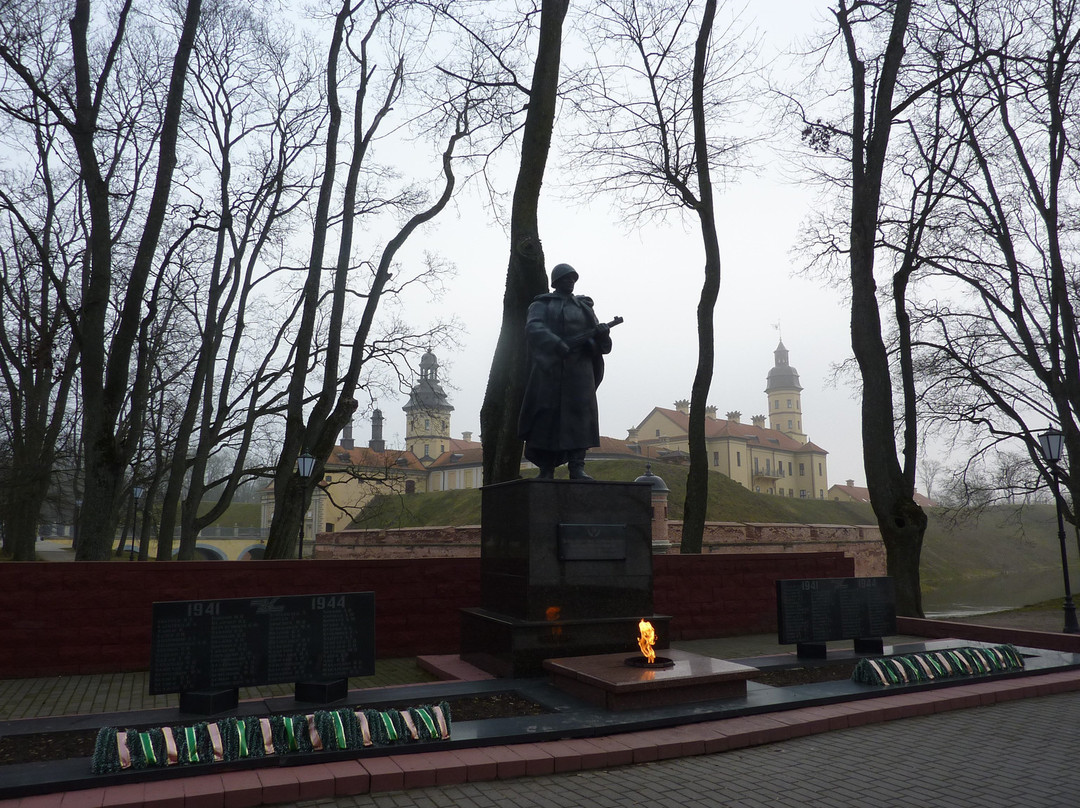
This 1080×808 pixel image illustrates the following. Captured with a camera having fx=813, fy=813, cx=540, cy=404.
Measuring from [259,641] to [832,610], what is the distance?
19.7 feet

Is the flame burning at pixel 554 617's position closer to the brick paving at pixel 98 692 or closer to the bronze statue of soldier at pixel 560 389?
the bronze statue of soldier at pixel 560 389

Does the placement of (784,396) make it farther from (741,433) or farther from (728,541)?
(728,541)

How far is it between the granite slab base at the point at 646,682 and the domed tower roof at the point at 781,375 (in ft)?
314

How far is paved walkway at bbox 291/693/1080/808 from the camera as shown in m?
4.74

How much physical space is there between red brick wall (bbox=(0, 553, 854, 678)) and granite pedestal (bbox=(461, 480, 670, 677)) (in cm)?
258

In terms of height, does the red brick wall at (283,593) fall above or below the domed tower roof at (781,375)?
below

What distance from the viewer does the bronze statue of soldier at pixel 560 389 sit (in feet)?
28.1

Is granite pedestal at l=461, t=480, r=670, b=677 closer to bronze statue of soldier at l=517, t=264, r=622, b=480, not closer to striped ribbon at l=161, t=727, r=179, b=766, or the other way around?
bronze statue of soldier at l=517, t=264, r=622, b=480

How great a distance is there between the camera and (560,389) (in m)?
8.67

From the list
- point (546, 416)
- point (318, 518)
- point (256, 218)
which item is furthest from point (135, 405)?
point (318, 518)

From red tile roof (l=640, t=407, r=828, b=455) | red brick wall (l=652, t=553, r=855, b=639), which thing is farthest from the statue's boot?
red tile roof (l=640, t=407, r=828, b=455)

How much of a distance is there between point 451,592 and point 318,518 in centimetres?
5285

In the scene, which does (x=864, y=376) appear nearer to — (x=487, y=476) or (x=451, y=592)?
(x=487, y=476)

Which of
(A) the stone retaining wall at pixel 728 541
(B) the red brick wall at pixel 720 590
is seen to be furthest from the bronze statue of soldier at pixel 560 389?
(A) the stone retaining wall at pixel 728 541
